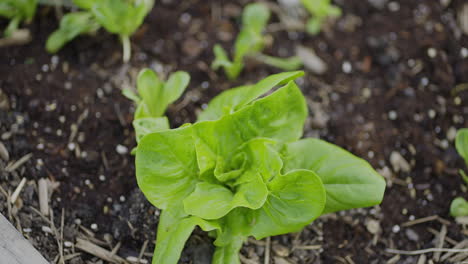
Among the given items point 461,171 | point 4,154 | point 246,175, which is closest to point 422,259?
point 461,171

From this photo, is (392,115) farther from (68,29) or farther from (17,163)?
(17,163)

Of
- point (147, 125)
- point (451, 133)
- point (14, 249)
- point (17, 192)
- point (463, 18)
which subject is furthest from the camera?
point (463, 18)

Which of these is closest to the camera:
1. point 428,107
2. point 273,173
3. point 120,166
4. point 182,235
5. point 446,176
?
point 182,235

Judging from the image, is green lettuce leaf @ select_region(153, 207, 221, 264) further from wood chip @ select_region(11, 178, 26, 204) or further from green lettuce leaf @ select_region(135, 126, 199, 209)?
wood chip @ select_region(11, 178, 26, 204)

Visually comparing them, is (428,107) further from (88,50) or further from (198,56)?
(88,50)

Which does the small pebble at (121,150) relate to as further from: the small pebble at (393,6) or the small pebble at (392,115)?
the small pebble at (393,6)

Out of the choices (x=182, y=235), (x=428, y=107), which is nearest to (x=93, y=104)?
(x=182, y=235)

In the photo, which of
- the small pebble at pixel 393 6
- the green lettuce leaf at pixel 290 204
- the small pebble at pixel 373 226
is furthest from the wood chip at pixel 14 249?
the small pebble at pixel 393 6
